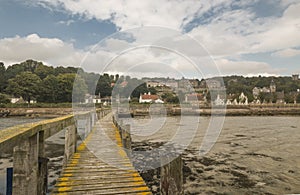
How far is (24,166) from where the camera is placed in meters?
2.77

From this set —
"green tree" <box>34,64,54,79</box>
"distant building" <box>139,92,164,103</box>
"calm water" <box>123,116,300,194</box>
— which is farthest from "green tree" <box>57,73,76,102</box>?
"calm water" <box>123,116,300,194</box>

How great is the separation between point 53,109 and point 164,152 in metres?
63.9

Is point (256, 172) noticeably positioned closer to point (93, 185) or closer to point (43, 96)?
point (93, 185)

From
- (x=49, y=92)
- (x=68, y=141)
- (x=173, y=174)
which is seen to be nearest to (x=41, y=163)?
(x=173, y=174)

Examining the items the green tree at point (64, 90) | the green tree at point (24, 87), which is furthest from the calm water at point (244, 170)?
the green tree at point (24, 87)

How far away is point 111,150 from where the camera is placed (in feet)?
25.8

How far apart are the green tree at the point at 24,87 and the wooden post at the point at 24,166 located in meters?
74.3

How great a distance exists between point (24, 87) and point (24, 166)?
75152 mm

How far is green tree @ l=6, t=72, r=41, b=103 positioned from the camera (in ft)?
231

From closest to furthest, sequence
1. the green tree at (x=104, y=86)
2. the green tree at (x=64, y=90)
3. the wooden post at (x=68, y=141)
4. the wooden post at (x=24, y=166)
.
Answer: the wooden post at (x=24, y=166)
the wooden post at (x=68, y=141)
the green tree at (x=104, y=86)
the green tree at (x=64, y=90)

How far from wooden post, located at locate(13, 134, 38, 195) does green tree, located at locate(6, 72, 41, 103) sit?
7433 centimetres

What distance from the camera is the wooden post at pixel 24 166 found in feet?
8.90

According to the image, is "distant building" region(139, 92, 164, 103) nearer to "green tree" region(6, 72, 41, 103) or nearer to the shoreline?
the shoreline

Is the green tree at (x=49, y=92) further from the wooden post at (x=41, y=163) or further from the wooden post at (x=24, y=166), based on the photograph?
the wooden post at (x=24, y=166)
